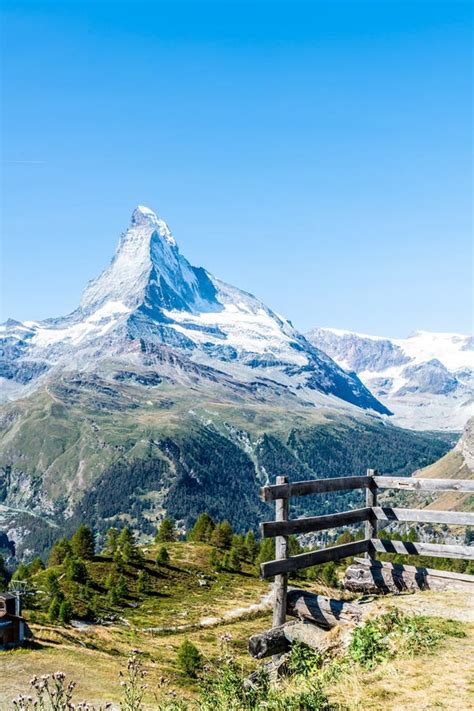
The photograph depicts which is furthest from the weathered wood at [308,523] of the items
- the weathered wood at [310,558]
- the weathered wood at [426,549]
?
the weathered wood at [426,549]

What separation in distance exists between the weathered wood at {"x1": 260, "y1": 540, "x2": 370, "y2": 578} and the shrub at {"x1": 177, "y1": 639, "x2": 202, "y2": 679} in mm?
24899

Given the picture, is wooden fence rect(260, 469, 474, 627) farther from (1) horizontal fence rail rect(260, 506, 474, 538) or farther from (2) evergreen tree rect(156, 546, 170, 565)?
(2) evergreen tree rect(156, 546, 170, 565)

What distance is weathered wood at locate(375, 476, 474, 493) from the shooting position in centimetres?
2092

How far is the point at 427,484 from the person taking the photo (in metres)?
21.9

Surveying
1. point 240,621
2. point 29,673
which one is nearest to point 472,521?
point 29,673

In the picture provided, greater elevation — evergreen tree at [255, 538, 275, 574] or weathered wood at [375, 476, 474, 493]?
weathered wood at [375, 476, 474, 493]

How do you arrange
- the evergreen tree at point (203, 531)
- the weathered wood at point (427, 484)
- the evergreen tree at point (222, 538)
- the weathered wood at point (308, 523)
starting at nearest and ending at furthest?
the weathered wood at point (308, 523), the weathered wood at point (427, 484), the evergreen tree at point (222, 538), the evergreen tree at point (203, 531)

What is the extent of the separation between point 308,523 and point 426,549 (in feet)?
15.7

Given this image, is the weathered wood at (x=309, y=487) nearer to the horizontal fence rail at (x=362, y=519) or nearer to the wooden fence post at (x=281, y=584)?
the horizontal fence rail at (x=362, y=519)

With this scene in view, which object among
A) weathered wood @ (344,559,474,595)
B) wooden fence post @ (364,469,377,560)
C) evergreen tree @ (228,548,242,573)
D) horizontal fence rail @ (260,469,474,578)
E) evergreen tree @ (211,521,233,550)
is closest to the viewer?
horizontal fence rail @ (260,469,474,578)

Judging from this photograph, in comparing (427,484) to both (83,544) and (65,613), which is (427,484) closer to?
(65,613)

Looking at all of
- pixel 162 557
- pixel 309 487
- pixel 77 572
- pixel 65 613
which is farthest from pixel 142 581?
pixel 309 487

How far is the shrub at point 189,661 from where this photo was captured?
41.3 meters

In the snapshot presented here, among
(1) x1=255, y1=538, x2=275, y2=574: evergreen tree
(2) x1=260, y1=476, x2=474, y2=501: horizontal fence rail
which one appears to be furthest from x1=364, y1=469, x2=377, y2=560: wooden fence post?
(1) x1=255, y1=538, x2=275, y2=574: evergreen tree
